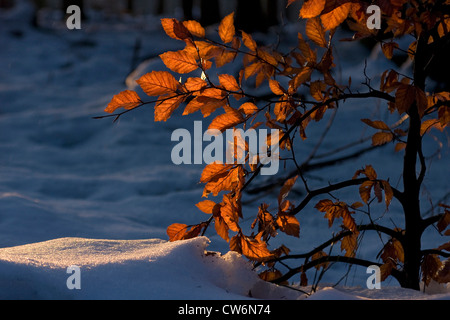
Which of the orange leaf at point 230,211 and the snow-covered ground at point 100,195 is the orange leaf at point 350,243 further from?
the orange leaf at point 230,211

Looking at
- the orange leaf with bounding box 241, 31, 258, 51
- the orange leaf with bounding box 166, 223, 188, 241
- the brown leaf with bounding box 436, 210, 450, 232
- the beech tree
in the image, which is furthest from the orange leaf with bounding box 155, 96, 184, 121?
the brown leaf with bounding box 436, 210, 450, 232

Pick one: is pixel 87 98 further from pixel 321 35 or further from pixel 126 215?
pixel 321 35

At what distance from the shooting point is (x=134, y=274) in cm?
131

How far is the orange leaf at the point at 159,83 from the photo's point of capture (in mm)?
1445

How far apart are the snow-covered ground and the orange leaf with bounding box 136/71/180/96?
46 centimetres

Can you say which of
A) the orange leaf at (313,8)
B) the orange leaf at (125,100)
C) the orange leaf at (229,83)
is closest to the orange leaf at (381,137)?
the orange leaf at (229,83)

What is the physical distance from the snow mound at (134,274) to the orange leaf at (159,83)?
0.46m

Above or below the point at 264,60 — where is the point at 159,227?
below

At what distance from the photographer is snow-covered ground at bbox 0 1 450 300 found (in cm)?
131

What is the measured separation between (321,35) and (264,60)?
19 centimetres

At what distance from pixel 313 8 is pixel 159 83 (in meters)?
0.50

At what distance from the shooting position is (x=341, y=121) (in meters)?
6.05

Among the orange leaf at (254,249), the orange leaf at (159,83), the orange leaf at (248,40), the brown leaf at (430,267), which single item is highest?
the orange leaf at (248,40)
